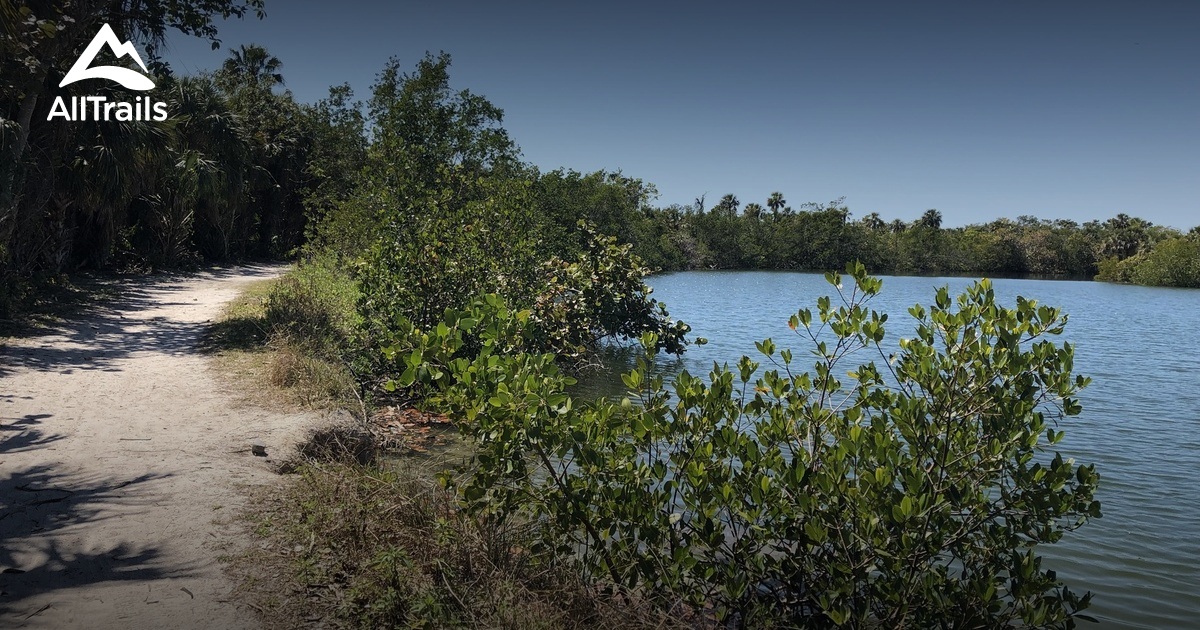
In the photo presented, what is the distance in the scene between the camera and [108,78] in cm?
1371

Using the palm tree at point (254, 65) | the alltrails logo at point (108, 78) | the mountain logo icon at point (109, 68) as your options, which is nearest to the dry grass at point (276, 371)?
the alltrails logo at point (108, 78)

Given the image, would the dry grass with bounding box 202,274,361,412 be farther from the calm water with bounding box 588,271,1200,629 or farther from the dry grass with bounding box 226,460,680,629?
the calm water with bounding box 588,271,1200,629

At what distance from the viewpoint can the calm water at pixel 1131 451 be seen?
21.1 feet

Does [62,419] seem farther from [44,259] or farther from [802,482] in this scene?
[44,259]

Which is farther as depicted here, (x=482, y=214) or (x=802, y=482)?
(x=482, y=214)

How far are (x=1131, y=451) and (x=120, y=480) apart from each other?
12.7 metres

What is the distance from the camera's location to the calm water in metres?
6.42

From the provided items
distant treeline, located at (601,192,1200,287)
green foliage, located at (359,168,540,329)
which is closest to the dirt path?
green foliage, located at (359,168,540,329)

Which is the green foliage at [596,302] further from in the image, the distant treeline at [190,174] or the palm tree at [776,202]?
the palm tree at [776,202]

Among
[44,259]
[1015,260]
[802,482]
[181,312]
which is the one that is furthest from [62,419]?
[1015,260]

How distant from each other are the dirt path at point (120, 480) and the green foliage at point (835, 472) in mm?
1890

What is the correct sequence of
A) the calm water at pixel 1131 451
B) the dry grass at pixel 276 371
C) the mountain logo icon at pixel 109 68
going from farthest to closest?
the mountain logo icon at pixel 109 68
the dry grass at pixel 276 371
the calm water at pixel 1131 451

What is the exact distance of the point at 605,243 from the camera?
53.2 ft

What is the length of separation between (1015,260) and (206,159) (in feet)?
320
